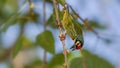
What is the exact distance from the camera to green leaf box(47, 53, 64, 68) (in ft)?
2.99

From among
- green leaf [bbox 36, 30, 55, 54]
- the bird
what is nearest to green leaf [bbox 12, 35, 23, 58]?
green leaf [bbox 36, 30, 55, 54]

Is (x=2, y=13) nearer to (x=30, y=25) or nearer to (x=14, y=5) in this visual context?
(x=14, y=5)

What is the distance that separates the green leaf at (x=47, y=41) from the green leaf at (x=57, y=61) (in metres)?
0.14

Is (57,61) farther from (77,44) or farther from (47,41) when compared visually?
(77,44)

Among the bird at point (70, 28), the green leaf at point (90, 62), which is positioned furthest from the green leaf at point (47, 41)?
the bird at point (70, 28)

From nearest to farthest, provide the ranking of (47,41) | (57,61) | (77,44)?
(77,44)
(47,41)
(57,61)

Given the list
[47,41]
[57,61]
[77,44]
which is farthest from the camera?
[57,61]

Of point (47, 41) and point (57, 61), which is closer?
point (47, 41)

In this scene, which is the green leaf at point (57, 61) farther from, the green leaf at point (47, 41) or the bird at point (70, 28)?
the bird at point (70, 28)

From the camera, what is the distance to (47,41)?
76 centimetres

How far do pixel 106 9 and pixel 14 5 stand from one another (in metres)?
0.37

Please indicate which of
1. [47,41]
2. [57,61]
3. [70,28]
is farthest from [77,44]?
[57,61]

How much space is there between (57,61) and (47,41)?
19 cm

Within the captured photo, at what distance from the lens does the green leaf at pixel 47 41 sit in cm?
75
